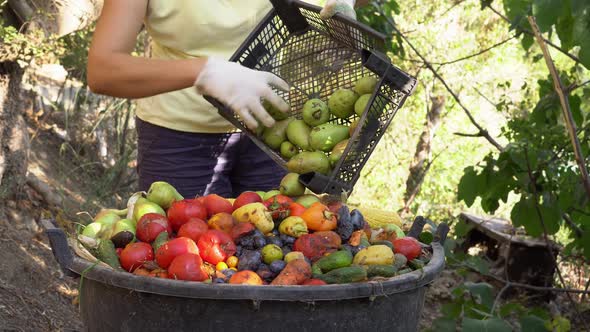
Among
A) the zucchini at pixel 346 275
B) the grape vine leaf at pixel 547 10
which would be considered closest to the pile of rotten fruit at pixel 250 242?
the zucchini at pixel 346 275

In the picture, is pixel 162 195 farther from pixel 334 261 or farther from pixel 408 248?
pixel 408 248

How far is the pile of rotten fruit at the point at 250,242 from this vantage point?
1.88 meters

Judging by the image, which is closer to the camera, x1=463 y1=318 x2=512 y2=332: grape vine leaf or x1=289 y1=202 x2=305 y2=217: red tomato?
x1=289 y1=202 x2=305 y2=217: red tomato

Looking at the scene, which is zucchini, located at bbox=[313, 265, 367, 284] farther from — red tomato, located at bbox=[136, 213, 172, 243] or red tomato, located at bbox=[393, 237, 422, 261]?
red tomato, located at bbox=[136, 213, 172, 243]

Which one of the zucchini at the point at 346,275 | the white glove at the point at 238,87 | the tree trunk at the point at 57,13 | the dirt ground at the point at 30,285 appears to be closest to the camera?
the zucchini at the point at 346,275

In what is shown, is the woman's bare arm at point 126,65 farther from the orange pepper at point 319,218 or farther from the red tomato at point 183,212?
the orange pepper at point 319,218

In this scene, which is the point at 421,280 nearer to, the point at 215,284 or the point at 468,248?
the point at 215,284

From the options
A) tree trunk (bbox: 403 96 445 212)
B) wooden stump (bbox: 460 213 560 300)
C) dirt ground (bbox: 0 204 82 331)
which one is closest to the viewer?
dirt ground (bbox: 0 204 82 331)

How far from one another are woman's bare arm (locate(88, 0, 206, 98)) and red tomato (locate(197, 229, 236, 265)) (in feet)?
1.64

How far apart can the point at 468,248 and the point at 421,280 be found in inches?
178

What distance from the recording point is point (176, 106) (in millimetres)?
2770

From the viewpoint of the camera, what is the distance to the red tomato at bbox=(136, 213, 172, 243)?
2.04 m

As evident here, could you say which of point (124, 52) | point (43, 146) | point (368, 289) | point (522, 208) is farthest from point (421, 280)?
point (43, 146)

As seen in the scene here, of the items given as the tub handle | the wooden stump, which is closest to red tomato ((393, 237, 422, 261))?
the tub handle
